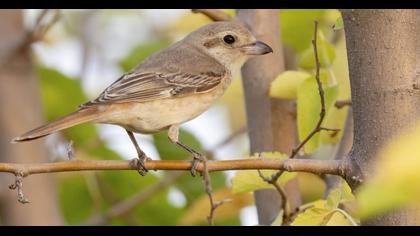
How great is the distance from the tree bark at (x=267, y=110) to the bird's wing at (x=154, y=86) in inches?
13.7

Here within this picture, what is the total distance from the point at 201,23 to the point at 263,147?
4.19ft

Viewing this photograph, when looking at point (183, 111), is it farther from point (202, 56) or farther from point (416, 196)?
point (416, 196)

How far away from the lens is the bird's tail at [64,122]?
2287mm

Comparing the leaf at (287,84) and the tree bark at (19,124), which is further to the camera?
the tree bark at (19,124)

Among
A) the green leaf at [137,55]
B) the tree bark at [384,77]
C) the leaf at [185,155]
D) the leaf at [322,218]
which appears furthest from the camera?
the green leaf at [137,55]

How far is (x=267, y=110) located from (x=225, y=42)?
961 millimetres

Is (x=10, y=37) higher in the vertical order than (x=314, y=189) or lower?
higher

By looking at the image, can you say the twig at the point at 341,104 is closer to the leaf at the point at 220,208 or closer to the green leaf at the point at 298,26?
the green leaf at the point at 298,26

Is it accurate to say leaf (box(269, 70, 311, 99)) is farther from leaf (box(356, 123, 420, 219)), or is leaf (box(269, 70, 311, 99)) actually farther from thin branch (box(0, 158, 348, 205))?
leaf (box(356, 123, 420, 219))

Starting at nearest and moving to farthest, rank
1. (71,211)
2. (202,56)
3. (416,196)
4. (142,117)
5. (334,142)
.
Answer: (416,196) < (334,142) < (142,117) < (202,56) < (71,211)

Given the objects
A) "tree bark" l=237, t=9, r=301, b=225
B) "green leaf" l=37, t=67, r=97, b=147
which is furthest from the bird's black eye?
"green leaf" l=37, t=67, r=97, b=147

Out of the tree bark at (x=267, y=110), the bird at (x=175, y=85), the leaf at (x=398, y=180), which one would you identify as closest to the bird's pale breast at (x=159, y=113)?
the bird at (x=175, y=85)

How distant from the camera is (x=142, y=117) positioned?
9.99 ft

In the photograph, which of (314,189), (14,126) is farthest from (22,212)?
(314,189)
